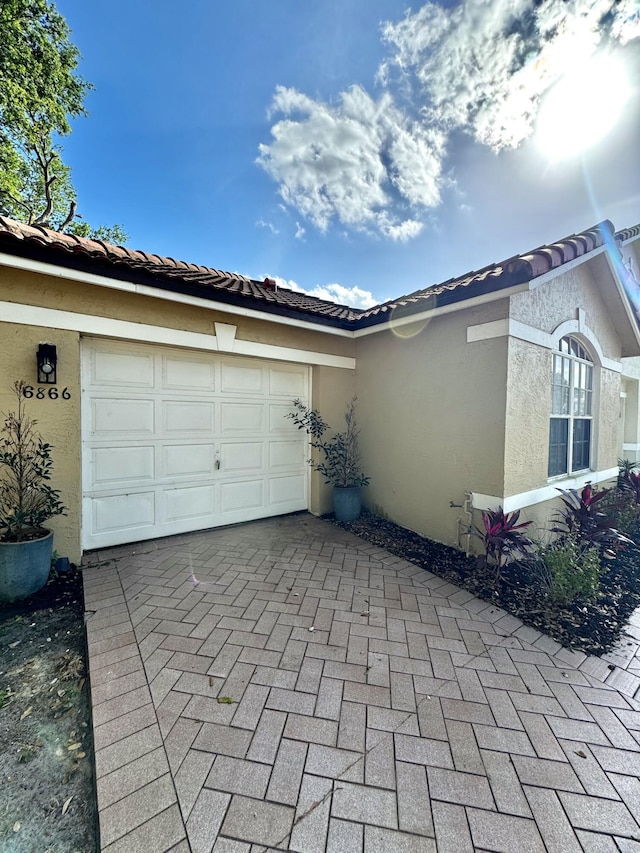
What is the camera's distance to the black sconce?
4262 millimetres

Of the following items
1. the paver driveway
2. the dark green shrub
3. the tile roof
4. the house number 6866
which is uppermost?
the tile roof

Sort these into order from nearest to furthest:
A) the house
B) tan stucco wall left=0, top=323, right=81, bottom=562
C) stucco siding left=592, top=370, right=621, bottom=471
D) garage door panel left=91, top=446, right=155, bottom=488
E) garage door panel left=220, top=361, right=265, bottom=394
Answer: tan stucco wall left=0, top=323, right=81, bottom=562, the house, garage door panel left=91, top=446, right=155, bottom=488, garage door panel left=220, top=361, right=265, bottom=394, stucco siding left=592, top=370, right=621, bottom=471

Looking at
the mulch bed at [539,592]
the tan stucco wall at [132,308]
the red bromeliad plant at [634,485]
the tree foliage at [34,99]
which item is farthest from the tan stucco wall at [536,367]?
the tree foliage at [34,99]

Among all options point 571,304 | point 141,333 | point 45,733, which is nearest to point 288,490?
point 141,333

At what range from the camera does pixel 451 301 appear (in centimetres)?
508

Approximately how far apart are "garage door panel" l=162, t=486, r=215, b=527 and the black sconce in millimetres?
2310

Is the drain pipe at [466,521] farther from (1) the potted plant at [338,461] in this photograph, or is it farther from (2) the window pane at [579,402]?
(2) the window pane at [579,402]

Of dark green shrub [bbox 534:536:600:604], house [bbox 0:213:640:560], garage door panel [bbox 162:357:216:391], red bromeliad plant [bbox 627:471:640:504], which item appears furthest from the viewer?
red bromeliad plant [bbox 627:471:640:504]

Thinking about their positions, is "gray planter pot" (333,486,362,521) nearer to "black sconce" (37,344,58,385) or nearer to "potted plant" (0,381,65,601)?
"potted plant" (0,381,65,601)

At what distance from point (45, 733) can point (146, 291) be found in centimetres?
468

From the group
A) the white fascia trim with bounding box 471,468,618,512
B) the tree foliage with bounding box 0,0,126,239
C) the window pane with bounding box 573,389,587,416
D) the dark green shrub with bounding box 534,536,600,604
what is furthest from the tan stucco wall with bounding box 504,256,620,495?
the tree foliage with bounding box 0,0,126,239

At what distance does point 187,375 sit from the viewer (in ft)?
18.9

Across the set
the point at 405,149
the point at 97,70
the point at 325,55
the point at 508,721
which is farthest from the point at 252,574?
the point at 97,70

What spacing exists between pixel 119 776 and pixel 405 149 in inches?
445
